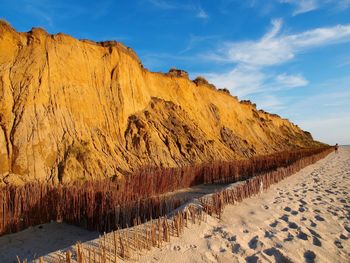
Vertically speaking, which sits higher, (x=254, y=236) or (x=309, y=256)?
(x=254, y=236)

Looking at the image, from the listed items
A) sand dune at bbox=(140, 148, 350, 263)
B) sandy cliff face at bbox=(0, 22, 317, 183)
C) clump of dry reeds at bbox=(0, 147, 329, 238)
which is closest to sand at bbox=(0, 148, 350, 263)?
sand dune at bbox=(140, 148, 350, 263)

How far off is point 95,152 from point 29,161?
9.69 feet

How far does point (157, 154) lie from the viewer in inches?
681

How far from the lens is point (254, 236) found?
16.4 ft

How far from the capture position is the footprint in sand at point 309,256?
4.23m

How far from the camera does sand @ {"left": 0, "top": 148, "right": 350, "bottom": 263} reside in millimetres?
4219

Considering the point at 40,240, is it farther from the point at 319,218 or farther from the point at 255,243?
the point at 319,218

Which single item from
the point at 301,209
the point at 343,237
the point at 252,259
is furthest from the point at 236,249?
the point at 301,209

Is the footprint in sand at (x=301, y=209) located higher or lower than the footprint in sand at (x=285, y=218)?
higher

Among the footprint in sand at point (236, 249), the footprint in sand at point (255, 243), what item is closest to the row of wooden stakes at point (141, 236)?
the footprint in sand at point (236, 249)

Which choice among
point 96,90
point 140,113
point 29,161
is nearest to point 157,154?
point 140,113

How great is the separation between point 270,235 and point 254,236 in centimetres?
28

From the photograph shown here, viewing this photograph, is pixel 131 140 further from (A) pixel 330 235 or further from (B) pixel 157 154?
(A) pixel 330 235

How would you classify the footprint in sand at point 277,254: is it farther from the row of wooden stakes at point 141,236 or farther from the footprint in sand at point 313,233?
the row of wooden stakes at point 141,236
